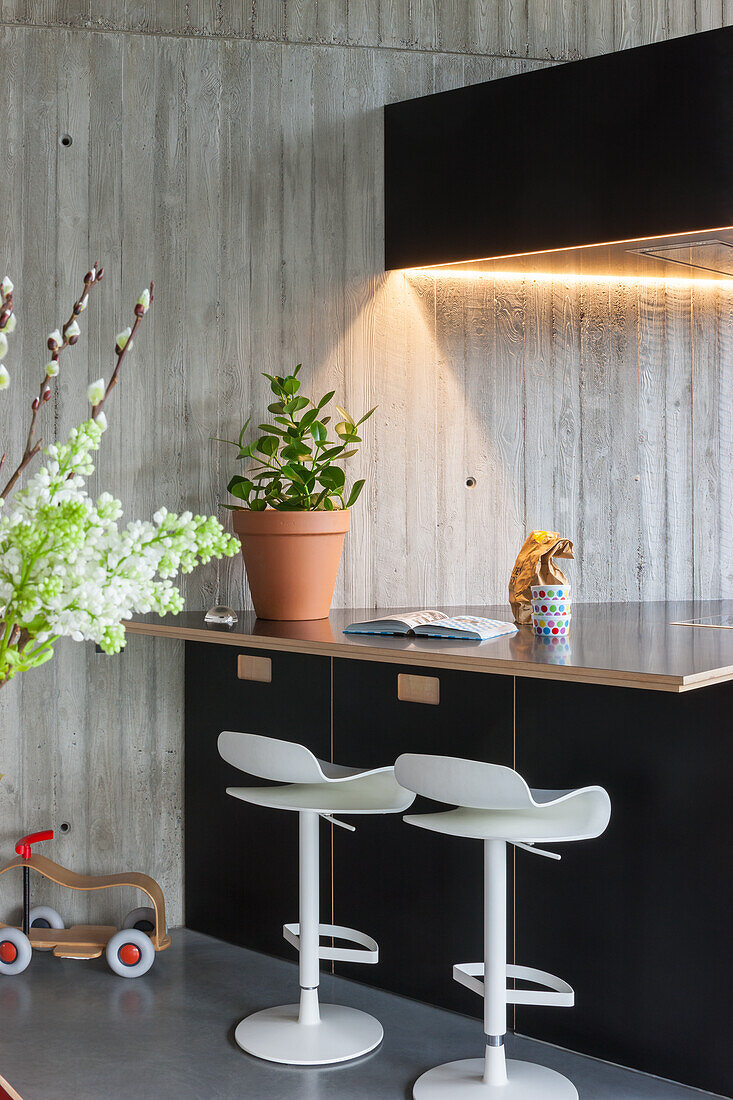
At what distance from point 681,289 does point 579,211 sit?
72 centimetres

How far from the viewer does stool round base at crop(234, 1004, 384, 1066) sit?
2.43 m

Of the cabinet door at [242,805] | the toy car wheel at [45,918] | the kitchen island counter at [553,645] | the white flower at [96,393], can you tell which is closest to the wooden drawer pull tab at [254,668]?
the cabinet door at [242,805]

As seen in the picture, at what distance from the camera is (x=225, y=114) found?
10.7 ft

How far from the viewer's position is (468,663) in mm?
2252

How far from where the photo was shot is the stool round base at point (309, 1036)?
7.97 ft

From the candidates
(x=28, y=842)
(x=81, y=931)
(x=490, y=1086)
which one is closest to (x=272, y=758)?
(x=490, y=1086)

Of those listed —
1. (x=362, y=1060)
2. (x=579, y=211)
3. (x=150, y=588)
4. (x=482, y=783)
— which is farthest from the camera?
(x=579, y=211)

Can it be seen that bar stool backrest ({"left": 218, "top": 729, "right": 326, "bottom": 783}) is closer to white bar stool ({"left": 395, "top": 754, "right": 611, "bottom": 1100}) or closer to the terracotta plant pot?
white bar stool ({"left": 395, "top": 754, "right": 611, "bottom": 1100})

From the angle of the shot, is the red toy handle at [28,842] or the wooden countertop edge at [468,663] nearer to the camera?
the wooden countertop edge at [468,663]

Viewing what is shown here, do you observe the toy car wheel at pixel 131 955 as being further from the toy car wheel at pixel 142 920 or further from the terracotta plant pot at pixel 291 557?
the terracotta plant pot at pixel 291 557

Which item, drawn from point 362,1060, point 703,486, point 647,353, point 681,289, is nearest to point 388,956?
point 362,1060

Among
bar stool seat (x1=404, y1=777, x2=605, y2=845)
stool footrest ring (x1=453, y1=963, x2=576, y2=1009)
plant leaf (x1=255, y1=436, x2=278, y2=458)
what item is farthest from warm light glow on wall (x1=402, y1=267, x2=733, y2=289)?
stool footrest ring (x1=453, y1=963, x2=576, y2=1009)

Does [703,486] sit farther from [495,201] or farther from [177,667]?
[177,667]

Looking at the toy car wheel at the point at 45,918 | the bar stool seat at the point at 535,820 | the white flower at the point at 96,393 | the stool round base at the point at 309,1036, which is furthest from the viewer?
the toy car wheel at the point at 45,918
